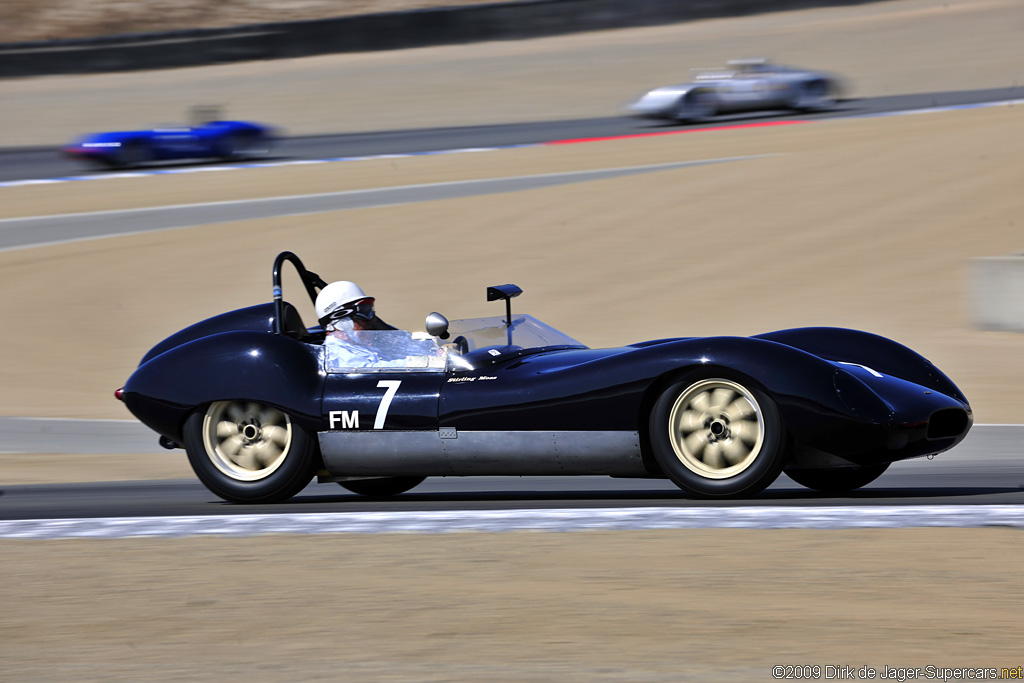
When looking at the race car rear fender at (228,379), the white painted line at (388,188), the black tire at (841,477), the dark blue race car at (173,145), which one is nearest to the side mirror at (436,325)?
the race car rear fender at (228,379)

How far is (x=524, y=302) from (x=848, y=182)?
6026 mm

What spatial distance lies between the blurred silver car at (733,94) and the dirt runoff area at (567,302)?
1.45 m

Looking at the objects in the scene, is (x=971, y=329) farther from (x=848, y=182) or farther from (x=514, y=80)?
(x=514, y=80)

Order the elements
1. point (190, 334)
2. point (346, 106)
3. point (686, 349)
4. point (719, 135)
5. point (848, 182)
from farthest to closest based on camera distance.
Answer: point (346, 106), point (719, 135), point (848, 182), point (190, 334), point (686, 349)

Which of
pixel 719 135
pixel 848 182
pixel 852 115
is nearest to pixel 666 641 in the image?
pixel 848 182

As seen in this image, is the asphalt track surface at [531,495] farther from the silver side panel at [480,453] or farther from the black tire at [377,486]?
the silver side panel at [480,453]

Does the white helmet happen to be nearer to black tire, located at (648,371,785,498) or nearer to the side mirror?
the side mirror

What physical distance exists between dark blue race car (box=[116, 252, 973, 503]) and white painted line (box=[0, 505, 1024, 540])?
0.73 feet

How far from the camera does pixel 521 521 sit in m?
6.20

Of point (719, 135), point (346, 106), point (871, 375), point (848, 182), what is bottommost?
point (871, 375)

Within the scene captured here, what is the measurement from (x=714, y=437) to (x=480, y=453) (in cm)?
112

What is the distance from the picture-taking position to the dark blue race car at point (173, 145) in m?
24.7

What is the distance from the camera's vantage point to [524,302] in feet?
52.8

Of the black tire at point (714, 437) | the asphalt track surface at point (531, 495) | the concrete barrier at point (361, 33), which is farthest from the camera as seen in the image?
the concrete barrier at point (361, 33)
